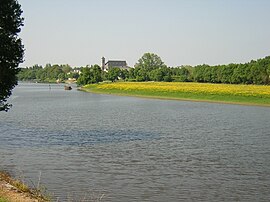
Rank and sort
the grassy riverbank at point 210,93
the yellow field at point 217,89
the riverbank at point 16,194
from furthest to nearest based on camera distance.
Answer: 1. the yellow field at point 217,89
2. the grassy riverbank at point 210,93
3. the riverbank at point 16,194

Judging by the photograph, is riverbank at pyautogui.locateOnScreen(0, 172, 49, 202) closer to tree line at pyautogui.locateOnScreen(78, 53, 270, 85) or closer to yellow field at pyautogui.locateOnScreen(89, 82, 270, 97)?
yellow field at pyautogui.locateOnScreen(89, 82, 270, 97)

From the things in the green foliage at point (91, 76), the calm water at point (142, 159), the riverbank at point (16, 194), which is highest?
the green foliage at point (91, 76)

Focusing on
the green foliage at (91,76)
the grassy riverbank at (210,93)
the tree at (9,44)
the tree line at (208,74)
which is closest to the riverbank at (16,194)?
the tree at (9,44)

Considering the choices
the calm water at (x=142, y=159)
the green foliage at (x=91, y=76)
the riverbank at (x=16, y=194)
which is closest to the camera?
the riverbank at (x=16, y=194)

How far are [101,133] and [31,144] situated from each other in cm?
677

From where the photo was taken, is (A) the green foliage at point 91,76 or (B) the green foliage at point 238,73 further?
(A) the green foliage at point 91,76

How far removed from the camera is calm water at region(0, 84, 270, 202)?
16.4 meters

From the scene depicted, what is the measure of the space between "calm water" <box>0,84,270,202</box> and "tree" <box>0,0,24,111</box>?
4037 millimetres

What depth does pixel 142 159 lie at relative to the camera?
22.4 metres

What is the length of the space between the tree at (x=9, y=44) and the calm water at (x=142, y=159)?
4.04 m

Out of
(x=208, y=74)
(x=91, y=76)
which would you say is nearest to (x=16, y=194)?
(x=208, y=74)

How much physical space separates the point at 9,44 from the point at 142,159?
9.53 metres

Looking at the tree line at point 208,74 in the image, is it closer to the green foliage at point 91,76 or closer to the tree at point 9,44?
the green foliage at point 91,76

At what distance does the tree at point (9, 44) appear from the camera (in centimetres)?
2306
